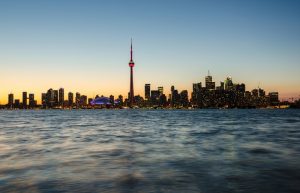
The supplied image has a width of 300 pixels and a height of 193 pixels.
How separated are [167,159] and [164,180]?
17.5 ft

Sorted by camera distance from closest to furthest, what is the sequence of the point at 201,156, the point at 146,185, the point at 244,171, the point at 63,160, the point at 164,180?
the point at 146,185 → the point at 164,180 → the point at 244,171 → the point at 63,160 → the point at 201,156

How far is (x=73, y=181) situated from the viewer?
11.2 meters

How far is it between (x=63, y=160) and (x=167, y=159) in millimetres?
5143

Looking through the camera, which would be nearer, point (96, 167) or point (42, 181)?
point (42, 181)

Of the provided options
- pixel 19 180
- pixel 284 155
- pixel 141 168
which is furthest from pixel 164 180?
pixel 284 155

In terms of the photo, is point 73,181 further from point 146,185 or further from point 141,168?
point 141,168

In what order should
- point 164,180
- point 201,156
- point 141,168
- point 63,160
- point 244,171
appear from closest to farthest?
point 164,180 → point 244,171 → point 141,168 → point 63,160 → point 201,156

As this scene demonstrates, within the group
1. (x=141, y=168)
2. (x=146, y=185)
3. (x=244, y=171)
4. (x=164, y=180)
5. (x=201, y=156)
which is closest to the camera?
(x=146, y=185)

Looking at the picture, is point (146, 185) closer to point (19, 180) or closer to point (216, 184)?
point (216, 184)

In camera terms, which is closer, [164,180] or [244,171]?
[164,180]

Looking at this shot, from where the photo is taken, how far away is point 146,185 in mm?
10820

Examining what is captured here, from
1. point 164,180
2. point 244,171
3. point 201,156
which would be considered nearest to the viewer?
point 164,180

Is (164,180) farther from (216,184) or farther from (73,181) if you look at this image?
(73,181)

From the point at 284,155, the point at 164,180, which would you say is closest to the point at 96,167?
the point at 164,180
